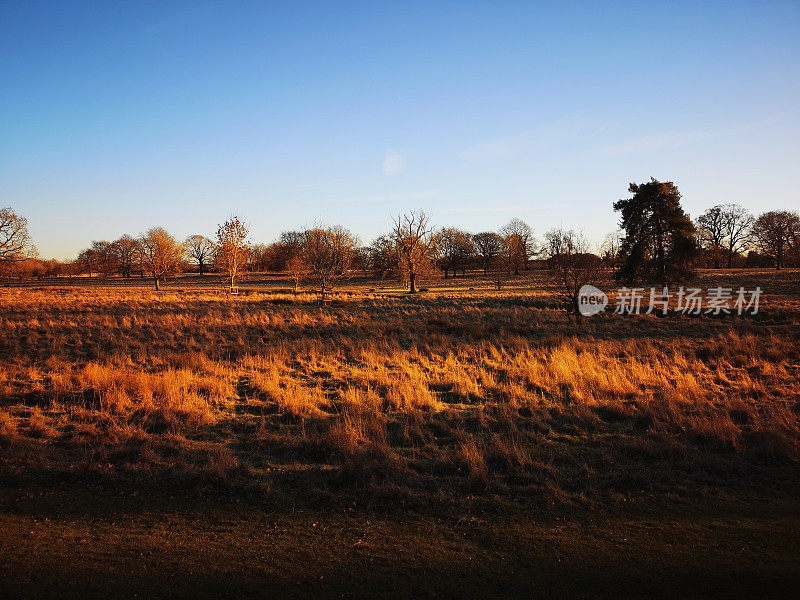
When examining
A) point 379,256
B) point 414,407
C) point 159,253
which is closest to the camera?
point 414,407

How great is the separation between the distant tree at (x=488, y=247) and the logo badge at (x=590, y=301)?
5166cm

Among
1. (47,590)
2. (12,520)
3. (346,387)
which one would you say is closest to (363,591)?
(47,590)

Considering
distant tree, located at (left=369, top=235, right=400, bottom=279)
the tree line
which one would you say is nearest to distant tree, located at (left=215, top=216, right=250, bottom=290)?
the tree line

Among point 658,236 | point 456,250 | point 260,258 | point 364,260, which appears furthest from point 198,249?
point 658,236

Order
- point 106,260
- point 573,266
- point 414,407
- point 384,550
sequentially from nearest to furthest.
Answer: point 384,550
point 414,407
point 573,266
point 106,260

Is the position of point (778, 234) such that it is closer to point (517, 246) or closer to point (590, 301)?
point (517, 246)

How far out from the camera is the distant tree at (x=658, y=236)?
117ft

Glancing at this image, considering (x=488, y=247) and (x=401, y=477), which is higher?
(x=488, y=247)

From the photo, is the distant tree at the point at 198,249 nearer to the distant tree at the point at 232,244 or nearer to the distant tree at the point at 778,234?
the distant tree at the point at 232,244

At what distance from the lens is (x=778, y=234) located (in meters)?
66.3

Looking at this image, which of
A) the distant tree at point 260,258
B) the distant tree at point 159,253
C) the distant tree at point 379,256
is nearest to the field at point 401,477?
the distant tree at point 159,253

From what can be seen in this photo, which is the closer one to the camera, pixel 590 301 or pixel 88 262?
pixel 590 301

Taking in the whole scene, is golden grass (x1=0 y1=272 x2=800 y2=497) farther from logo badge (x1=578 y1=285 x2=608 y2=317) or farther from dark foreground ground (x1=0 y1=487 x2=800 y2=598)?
logo badge (x1=578 y1=285 x2=608 y2=317)

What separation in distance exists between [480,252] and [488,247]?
17.2 ft
